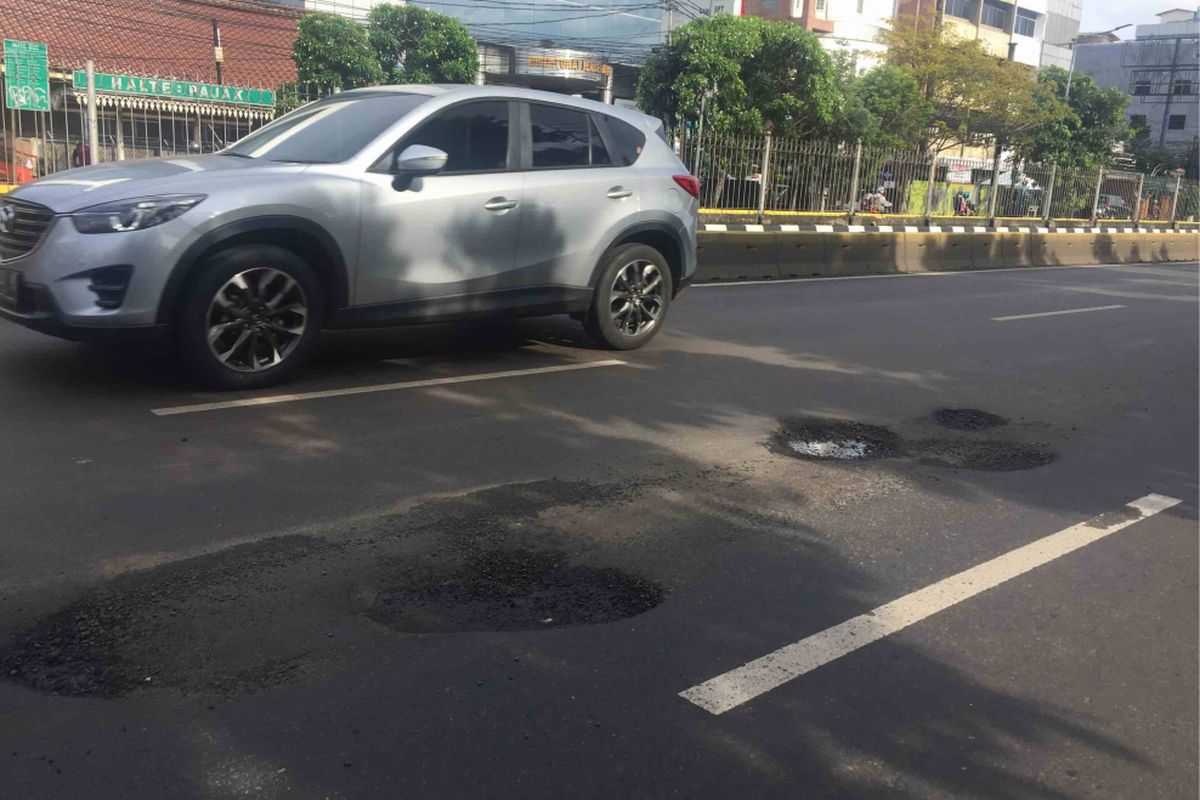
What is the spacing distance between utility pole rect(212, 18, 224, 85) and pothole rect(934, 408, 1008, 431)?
2990cm

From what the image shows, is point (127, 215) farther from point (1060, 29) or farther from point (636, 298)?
point (1060, 29)

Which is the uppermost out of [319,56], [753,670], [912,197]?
[319,56]

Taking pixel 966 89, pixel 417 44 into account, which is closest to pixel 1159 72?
pixel 966 89

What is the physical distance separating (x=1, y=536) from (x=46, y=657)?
109 centimetres

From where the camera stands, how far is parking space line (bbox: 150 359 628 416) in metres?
6.10

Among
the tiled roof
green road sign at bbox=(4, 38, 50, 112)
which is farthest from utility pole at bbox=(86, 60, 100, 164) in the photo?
the tiled roof

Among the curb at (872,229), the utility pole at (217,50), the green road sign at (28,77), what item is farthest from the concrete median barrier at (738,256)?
the utility pole at (217,50)

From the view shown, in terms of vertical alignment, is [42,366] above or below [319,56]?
below

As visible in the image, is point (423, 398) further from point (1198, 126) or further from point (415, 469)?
point (1198, 126)

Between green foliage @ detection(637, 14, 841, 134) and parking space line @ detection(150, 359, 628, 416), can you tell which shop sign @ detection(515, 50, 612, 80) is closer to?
green foliage @ detection(637, 14, 841, 134)

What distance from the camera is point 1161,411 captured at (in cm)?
786

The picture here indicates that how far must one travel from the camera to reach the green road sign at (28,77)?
37.9 feet

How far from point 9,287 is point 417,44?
32357 millimetres

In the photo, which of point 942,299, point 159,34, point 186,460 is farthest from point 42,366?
point 159,34
